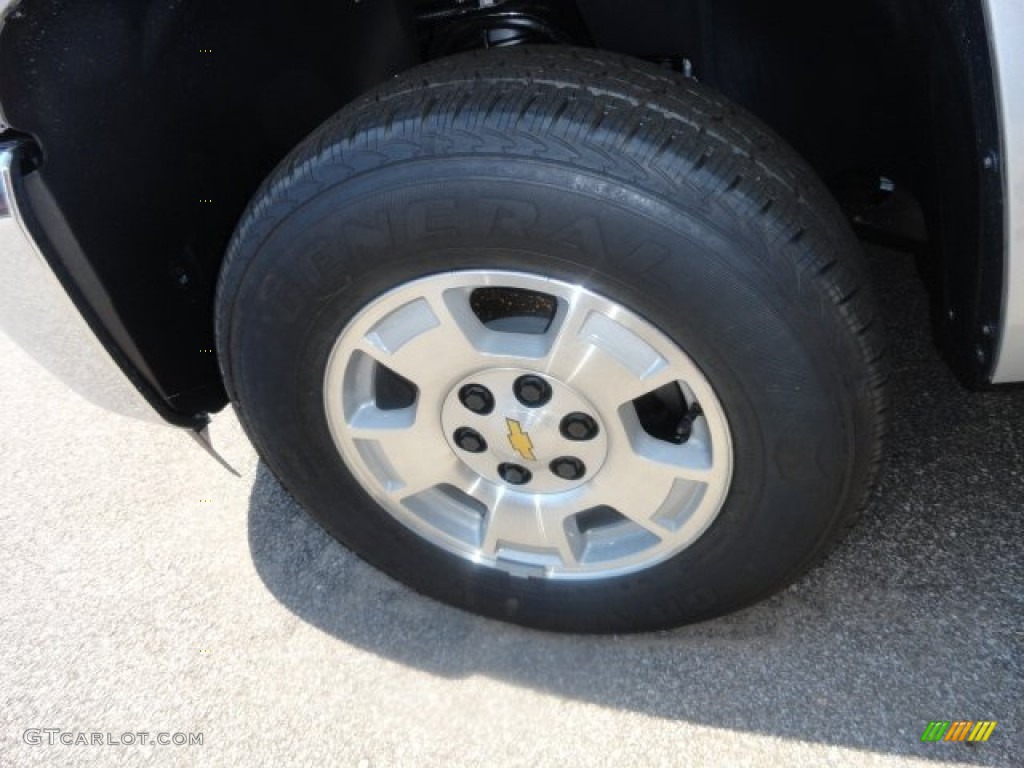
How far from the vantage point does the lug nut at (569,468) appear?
159 centimetres

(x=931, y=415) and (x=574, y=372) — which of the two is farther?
(x=931, y=415)

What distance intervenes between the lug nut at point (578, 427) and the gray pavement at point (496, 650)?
0.51 m

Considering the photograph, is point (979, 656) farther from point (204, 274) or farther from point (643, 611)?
point (204, 274)

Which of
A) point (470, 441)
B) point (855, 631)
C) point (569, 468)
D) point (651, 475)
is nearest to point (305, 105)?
point (470, 441)

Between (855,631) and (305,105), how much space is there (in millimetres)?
1463

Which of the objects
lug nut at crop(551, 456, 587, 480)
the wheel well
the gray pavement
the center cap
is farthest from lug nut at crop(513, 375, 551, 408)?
the wheel well

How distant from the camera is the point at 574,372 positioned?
1445mm

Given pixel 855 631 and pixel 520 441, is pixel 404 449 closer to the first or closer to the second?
pixel 520 441

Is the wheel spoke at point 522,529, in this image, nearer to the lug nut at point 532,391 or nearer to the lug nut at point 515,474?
the lug nut at point 515,474

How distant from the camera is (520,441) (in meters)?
1.59

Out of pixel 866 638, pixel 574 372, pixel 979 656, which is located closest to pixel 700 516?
pixel 574 372

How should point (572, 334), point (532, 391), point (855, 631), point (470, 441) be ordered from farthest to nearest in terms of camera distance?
point (855, 631) → point (470, 441) → point (532, 391) → point (572, 334)

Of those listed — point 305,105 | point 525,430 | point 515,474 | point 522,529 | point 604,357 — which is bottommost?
point 522,529

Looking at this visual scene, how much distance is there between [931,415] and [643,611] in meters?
0.89
